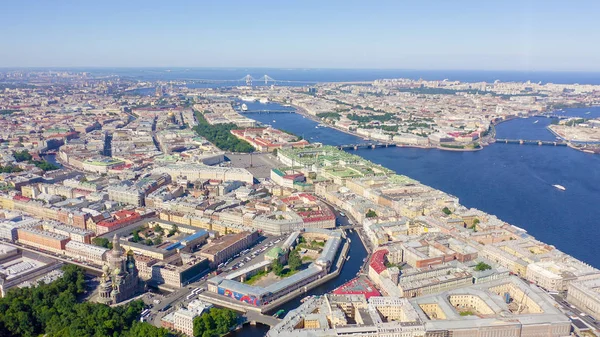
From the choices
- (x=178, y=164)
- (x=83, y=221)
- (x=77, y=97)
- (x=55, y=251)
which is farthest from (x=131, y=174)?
(x=77, y=97)

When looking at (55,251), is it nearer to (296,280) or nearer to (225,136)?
(296,280)

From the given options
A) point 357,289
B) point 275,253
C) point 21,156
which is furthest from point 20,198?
point 357,289

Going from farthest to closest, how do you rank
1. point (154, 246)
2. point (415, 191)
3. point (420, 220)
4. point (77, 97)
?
point (77, 97) < point (415, 191) < point (420, 220) < point (154, 246)

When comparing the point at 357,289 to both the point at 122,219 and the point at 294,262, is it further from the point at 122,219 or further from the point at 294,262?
the point at 122,219

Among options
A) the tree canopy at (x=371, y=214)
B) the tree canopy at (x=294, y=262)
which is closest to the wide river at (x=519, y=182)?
the tree canopy at (x=294, y=262)

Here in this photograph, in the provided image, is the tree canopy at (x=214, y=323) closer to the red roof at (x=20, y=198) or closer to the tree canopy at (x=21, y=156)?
the red roof at (x=20, y=198)

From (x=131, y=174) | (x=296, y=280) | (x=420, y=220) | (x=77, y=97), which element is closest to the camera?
(x=296, y=280)
